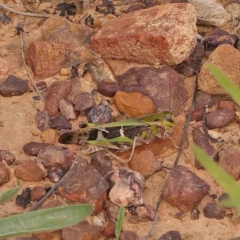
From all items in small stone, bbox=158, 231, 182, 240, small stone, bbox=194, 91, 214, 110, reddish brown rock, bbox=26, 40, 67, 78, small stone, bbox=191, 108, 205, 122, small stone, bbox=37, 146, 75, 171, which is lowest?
small stone, bbox=158, 231, 182, 240

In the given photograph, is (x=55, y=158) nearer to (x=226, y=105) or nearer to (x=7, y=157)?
(x=7, y=157)

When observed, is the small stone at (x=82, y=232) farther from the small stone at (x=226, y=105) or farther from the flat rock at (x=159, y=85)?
the small stone at (x=226, y=105)

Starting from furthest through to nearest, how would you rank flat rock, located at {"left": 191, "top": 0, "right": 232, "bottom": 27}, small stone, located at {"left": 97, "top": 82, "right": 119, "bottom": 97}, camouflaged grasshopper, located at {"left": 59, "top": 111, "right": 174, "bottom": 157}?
flat rock, located at {"left": 191, "top": 0, "right": 232, "bottom": 27} → small stone, located at {"left": 97, "top": 82, "right": 119, "bottom": 97} → camouflaged grasshopper, located at {"left": 59, "top": 111, "right": 174, "bottom": 157}

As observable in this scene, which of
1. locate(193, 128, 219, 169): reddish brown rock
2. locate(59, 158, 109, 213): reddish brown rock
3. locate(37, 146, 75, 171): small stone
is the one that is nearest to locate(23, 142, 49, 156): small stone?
locate(37, 146, 75, 171): small stone

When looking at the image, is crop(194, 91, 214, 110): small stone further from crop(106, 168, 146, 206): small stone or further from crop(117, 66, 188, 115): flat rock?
crop(106, 168, 146, 206): small stone

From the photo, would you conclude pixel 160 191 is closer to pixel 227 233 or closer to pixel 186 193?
pixel 186 193

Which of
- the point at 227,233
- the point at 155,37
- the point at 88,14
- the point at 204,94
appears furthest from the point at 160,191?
the point at 88,14

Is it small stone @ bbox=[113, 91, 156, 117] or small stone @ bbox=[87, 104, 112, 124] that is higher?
small stone @ bbox=[113, 91, 156, 117]
